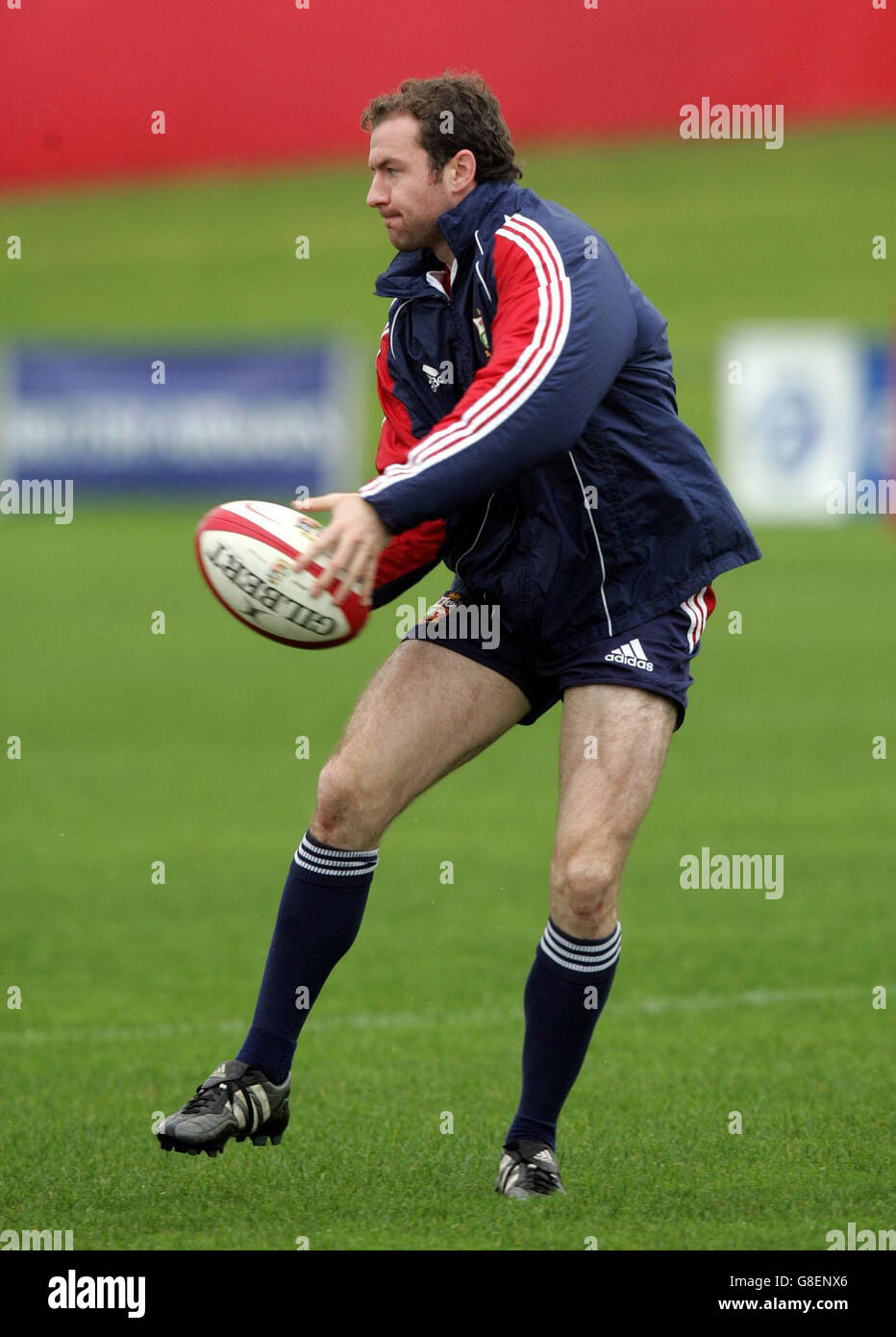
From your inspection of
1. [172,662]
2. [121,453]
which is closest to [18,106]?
[121,453]

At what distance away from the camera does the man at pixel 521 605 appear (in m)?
4.54

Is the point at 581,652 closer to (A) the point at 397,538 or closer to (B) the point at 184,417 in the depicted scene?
(A) the point at 397,538

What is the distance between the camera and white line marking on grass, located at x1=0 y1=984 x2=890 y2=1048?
6270 millimetres

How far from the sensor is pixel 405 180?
15.1 ft

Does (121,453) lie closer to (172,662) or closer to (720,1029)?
(172,662)

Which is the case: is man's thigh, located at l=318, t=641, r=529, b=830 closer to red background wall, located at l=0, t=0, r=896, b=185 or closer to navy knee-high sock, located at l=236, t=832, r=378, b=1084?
navy knee-high sock, located at l=236, t=832, r=378, b=1084

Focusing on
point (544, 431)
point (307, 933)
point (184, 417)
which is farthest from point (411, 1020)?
point (184, 417)

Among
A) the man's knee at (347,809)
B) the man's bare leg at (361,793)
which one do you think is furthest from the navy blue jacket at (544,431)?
the man's knee at (347,809)

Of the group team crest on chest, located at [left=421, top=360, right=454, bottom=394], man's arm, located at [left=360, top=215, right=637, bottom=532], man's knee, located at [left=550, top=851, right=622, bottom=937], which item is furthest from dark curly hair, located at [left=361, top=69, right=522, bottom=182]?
man's knee, located at [left=550, top=851, right=622, bottom=937]

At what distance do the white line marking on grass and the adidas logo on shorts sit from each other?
2.10 m

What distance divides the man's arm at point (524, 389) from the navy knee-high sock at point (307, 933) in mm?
955

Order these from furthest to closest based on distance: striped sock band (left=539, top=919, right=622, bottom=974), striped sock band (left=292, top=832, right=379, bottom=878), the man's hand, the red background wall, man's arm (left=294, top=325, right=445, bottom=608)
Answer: the red background wall, man's arm (left=294, top=325, right=445, bottom=608), striped sock band (left=292, top=832, right=379, bottom=878), striped sock band (left=539, top=919, right=622, bottom=974), the man's hand

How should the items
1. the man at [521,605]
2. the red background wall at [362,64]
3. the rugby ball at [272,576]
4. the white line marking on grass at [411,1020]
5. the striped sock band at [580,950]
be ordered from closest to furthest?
the rugby ball at [272,576], the man at [521,605], the striped sock band at [580,950], the white line marking on grass at [411,1020], the red background wall at [362,64]

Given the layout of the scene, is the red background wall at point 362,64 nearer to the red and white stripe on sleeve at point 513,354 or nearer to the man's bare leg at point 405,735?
the man's bare leg at point 405,735
